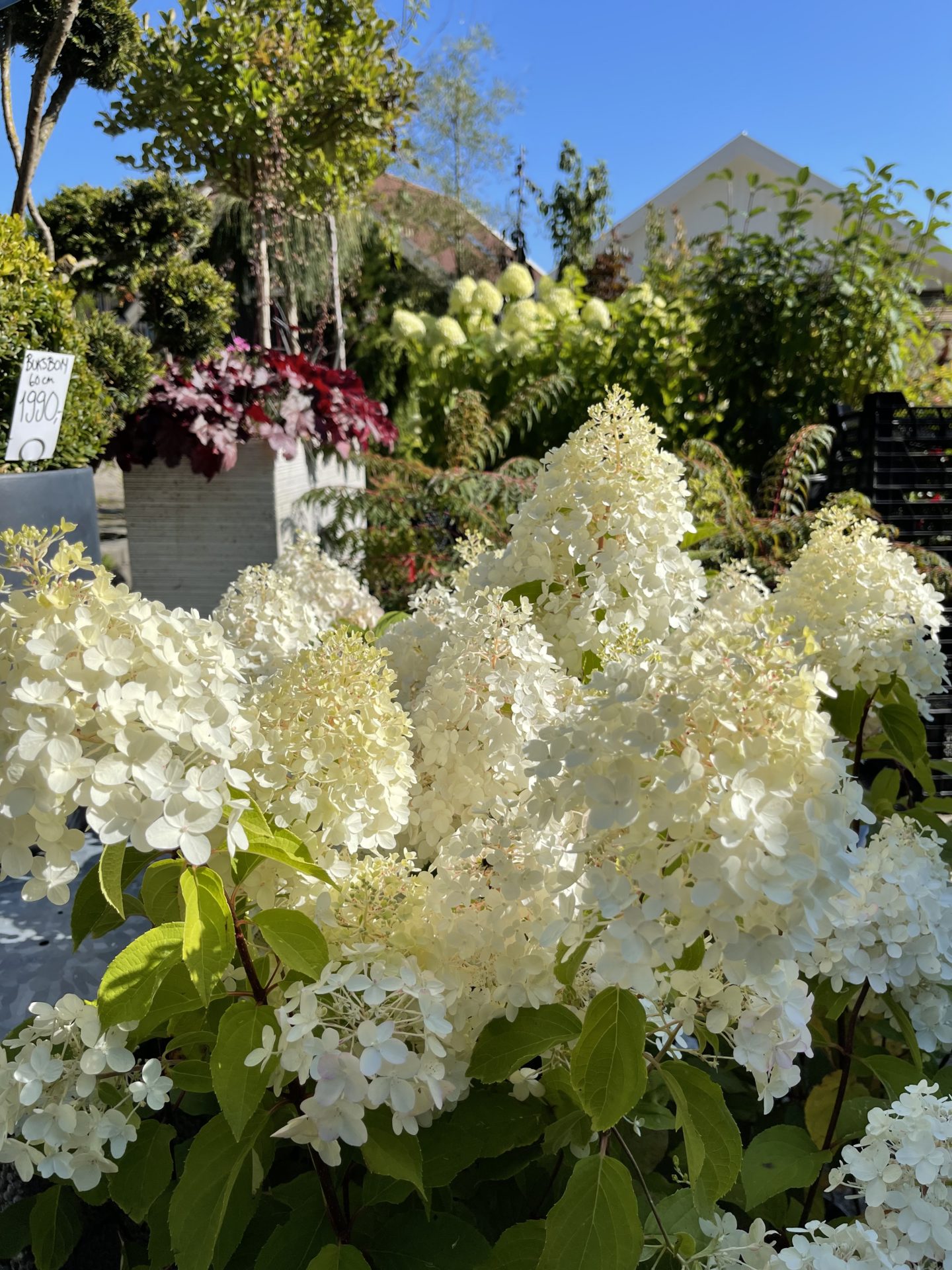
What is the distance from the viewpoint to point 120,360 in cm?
448

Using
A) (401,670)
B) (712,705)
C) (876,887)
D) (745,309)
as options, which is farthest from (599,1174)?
(745,309)

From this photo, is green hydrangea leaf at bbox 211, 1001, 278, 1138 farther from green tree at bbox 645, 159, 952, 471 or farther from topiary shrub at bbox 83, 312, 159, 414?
green tree at bbox 645, 159, 952, 471

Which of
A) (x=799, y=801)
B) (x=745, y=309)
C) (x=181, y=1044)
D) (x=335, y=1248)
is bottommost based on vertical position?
(x=335, y=1248)

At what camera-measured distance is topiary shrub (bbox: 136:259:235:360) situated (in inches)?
223

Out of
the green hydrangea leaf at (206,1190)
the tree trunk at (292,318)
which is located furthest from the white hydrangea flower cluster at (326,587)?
the tree trunk at (292,318)

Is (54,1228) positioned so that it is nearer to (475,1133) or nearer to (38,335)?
(475,1133)

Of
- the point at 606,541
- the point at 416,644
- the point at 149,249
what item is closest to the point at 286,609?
the point at 416,644

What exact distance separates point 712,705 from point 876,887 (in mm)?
539

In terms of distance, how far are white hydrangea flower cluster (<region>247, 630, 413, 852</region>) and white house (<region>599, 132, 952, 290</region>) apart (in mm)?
12585

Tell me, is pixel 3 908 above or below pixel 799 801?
below

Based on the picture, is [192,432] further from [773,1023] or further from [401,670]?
[773,1023]

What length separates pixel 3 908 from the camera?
1.45 m

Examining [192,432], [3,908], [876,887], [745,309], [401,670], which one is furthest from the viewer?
[745,309]

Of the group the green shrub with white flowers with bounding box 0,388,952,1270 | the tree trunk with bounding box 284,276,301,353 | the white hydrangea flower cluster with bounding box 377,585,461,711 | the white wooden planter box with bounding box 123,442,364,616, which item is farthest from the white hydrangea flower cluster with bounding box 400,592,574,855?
the tree trunk with bounding box 284,276,301,353
